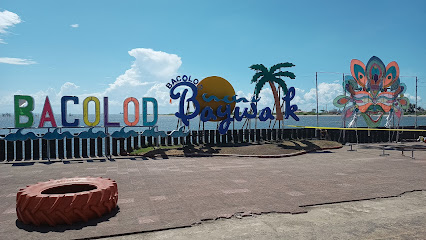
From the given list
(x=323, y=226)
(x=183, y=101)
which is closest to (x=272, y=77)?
(x=183, y=101)

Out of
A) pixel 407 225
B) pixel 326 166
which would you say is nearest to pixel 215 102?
pixel 326 166

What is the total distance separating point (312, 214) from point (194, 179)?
453 centimetres

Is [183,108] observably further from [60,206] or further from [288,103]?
[60,206]

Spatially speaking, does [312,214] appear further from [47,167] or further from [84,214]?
[47,167]

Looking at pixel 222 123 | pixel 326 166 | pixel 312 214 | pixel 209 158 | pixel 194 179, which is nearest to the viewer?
pixel 312 214

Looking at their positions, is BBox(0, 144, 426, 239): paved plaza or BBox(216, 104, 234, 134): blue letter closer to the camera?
BBox(0, 144, 426, 239): paved plaza

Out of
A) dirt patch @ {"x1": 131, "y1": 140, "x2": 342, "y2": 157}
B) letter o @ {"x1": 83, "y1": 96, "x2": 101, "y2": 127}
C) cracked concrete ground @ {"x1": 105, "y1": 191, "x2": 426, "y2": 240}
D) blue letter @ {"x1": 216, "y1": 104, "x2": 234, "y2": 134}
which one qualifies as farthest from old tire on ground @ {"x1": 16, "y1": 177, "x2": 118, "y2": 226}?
blue letter @ {"x1": 216, "y1": 104, "x2": 234, "y2": 134}

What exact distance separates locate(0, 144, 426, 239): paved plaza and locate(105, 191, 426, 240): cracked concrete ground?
0.97 ft

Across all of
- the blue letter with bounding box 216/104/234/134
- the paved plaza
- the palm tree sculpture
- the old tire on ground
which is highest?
the palm tree sculpture

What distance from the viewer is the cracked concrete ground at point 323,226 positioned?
5.46 meters

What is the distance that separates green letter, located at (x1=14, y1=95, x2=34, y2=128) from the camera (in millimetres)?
15133

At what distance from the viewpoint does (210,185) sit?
30.5ft

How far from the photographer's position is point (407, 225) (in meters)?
5.94

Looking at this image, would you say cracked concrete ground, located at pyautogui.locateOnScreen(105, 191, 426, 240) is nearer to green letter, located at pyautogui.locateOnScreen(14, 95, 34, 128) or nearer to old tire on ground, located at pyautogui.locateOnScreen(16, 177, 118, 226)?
old tire on ground, located at pyautogui.locateOnScreen(16, 177, 118, 226)
